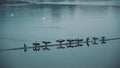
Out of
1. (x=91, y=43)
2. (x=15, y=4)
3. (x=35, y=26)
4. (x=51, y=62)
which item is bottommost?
(x=51, y=62)

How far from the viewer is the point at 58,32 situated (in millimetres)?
2281

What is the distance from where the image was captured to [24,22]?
2.40 meters

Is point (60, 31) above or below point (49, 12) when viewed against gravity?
below

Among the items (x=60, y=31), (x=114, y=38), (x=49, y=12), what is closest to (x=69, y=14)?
(x=49, y=12)

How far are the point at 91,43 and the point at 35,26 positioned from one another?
21.4 inches

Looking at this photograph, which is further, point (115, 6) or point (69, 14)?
point (115, 6)

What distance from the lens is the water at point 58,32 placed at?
197 cm

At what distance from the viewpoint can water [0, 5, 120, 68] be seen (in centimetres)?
197

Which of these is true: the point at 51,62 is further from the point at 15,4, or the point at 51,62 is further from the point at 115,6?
the point at 115,6

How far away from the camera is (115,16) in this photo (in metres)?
2.77

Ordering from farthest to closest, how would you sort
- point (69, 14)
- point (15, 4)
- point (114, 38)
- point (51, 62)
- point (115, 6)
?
point (115, 6), point (69, 14), point (114, 38), point (15, 4), point (51, 62)

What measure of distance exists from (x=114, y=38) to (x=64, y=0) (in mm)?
578

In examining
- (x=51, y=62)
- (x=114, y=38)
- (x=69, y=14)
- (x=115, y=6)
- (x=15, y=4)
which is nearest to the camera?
(x=51, y=62)

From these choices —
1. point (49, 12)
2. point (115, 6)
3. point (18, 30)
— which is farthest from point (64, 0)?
point (115, 6)
